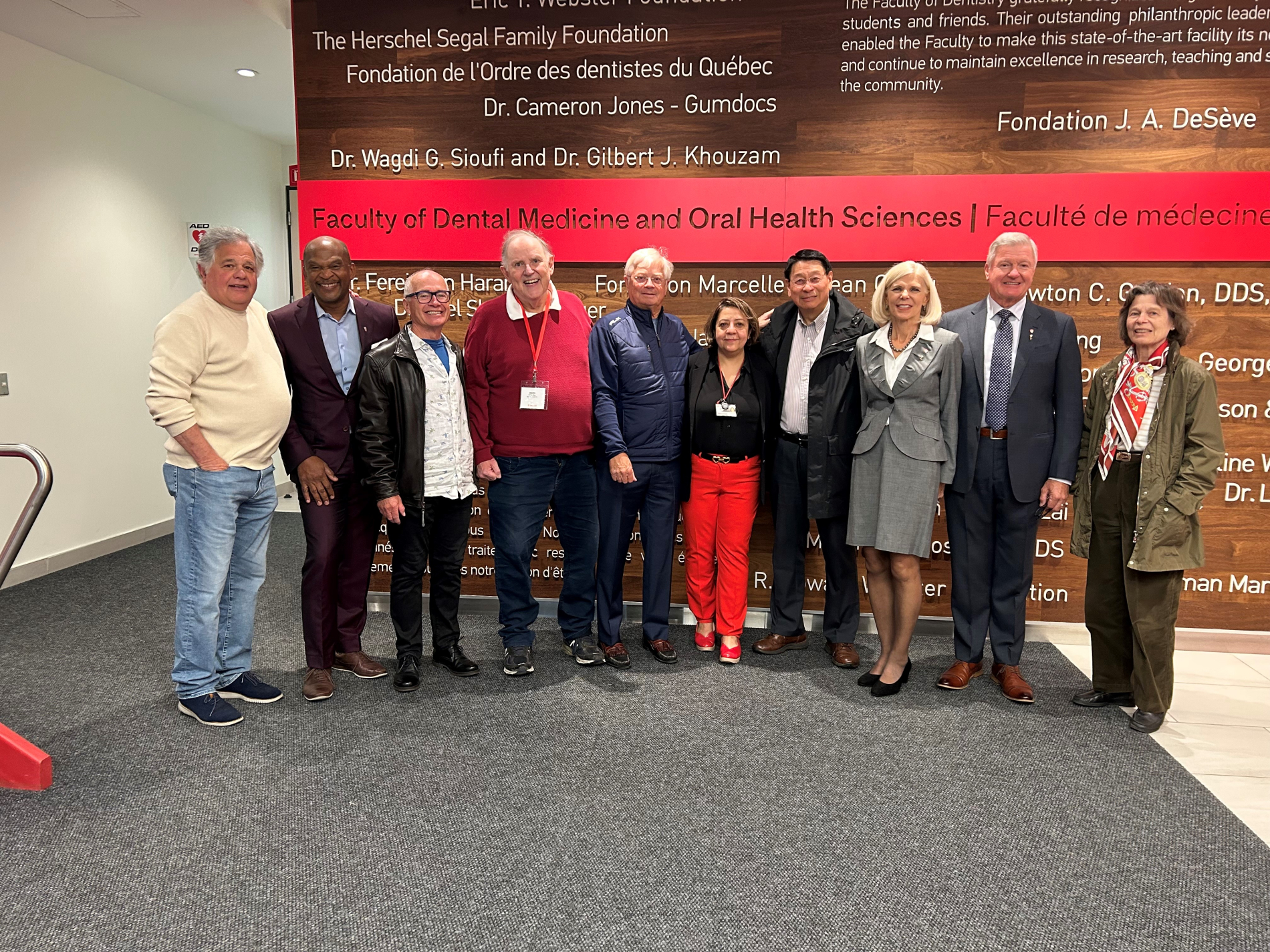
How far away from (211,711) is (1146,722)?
3.53 meters

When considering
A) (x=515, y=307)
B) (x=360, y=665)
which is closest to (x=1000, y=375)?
(x=515, y=307)

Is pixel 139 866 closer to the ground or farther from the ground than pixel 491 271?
closer to the ground

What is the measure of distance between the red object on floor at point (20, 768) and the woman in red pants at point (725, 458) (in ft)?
8.23

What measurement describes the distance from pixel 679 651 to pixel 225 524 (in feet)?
6.62

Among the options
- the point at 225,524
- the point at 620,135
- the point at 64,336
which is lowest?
Answer: the point at 225,524

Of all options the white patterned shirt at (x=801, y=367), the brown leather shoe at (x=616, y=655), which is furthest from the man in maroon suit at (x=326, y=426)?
the white patterned shirt at (x=801, y=367)

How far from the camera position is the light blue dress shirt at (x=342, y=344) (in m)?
3.37

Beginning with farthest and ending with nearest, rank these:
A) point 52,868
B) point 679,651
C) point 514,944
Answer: point 679,651 < point 52,868 < point 514,944

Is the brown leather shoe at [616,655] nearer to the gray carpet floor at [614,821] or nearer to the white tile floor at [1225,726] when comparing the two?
the gray carpet floor at [614,821]

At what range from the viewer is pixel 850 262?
413cm

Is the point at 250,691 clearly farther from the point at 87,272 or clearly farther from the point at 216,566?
the point at 87,272

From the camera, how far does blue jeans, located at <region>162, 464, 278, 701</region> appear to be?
10.1 ft

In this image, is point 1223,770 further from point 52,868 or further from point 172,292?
point 172,292

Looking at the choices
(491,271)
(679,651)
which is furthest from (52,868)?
(491,271)
